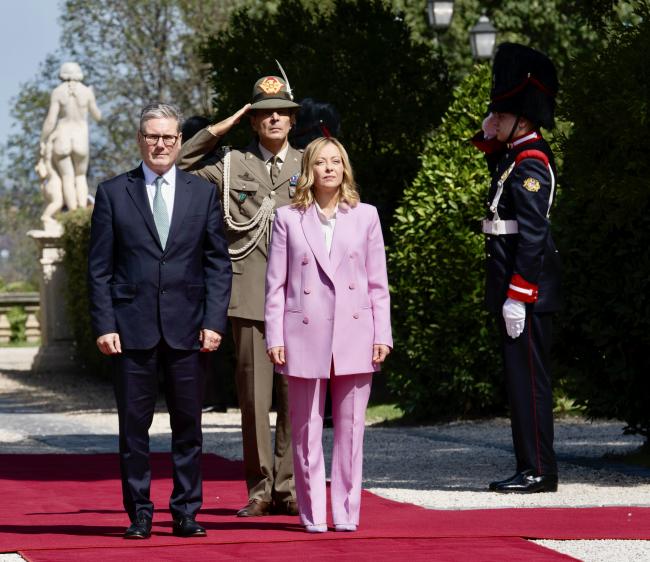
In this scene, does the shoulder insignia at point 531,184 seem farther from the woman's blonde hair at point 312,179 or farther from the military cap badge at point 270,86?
the woman's blonde hair at point 312,179

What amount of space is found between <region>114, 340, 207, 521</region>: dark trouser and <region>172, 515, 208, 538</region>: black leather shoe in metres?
0.03

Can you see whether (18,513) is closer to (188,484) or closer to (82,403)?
(188,484)

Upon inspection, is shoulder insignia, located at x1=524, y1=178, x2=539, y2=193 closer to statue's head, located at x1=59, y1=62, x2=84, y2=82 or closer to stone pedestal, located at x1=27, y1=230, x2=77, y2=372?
stone pedestal, located at x1=27, y1=230, x2=77, y2=372

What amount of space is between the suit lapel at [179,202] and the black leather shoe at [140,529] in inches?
45.2

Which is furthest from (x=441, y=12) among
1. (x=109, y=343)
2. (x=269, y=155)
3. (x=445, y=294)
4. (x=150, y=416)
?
(x=109, y=343)

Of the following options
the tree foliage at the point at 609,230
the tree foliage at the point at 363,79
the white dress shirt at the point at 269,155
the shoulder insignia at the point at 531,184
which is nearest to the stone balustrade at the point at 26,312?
the tree foliage at the point at 363,79

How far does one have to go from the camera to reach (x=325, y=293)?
7316 mm

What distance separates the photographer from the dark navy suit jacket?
714cm

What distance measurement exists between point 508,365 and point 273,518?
1.79m

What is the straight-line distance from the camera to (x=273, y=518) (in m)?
7.88

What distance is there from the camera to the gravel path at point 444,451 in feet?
28.0

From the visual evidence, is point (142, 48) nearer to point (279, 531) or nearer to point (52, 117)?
point (52, 117)

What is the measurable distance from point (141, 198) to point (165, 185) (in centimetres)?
14

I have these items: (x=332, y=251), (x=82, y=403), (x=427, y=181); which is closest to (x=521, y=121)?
(x=332, y=251)
